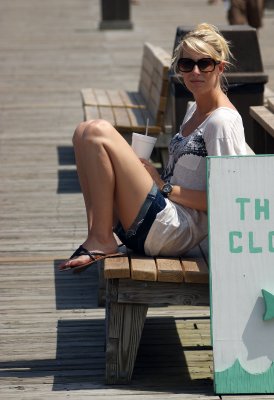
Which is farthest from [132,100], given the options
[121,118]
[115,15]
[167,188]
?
[115,15]

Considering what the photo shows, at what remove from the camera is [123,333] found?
195 inches

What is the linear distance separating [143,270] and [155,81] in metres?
4.62

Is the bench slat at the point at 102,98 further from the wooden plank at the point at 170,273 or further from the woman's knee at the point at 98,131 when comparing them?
the wooden plank at the point at 170,273

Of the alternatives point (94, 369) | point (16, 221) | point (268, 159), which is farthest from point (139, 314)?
point (16, 221)

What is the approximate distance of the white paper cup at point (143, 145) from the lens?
5.40 m

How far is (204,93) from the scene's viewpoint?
5215mm

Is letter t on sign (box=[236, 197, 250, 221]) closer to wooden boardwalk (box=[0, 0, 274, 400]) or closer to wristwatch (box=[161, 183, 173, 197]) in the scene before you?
wristwatch (box=[161, 183, 173, 197])

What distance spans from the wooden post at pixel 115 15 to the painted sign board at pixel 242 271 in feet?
53.3

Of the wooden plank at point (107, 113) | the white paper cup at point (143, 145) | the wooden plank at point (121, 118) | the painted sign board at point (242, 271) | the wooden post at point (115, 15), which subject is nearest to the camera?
the painted sign board at point (242, 271)

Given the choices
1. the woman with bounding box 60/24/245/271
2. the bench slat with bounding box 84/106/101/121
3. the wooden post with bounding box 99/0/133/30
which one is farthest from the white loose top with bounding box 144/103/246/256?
the wooden post with bounding box 99/0/133/30

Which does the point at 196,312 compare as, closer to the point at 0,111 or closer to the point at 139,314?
the point at 139,314

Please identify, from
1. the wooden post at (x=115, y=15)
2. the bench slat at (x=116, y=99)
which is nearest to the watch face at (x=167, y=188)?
the bench slat at (x=116, y=99)

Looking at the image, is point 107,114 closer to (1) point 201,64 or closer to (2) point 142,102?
(2) point 142,102

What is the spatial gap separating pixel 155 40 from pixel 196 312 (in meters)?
13.1
